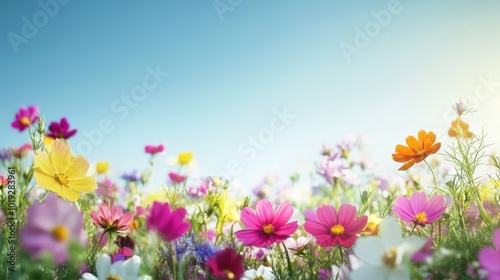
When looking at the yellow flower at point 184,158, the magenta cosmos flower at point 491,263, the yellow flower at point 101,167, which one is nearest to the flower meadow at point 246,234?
the magenta cosmos flower at point 491,263

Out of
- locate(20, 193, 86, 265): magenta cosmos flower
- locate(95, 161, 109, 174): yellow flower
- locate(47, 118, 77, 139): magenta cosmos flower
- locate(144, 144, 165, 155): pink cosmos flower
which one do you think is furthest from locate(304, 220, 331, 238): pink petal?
locate(95, 161, 109, 174): yellow flower

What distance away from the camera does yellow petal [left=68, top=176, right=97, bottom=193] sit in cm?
97

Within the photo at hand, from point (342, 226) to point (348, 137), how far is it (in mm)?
1762

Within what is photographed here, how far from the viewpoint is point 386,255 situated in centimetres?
67

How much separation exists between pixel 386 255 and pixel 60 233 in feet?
1.65

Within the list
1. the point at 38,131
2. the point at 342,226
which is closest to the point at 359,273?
the point at 342,226

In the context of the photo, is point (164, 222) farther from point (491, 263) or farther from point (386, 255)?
point (491, 263)

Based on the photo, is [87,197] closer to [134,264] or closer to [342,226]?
[134,264]

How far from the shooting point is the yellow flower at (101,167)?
2.96 metres

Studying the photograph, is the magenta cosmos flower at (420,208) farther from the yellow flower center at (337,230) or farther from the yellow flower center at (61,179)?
the yellow flower center at (61,179)

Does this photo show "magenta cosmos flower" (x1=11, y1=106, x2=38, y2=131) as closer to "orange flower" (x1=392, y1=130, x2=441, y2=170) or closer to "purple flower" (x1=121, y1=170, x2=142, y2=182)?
"purple flower" (x1=121, y1=170, x2=142, y2=182)

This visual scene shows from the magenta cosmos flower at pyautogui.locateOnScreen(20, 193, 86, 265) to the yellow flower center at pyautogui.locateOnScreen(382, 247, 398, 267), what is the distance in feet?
1.55

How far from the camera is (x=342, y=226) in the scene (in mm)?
886

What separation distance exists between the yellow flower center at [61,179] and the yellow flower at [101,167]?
205 cm
